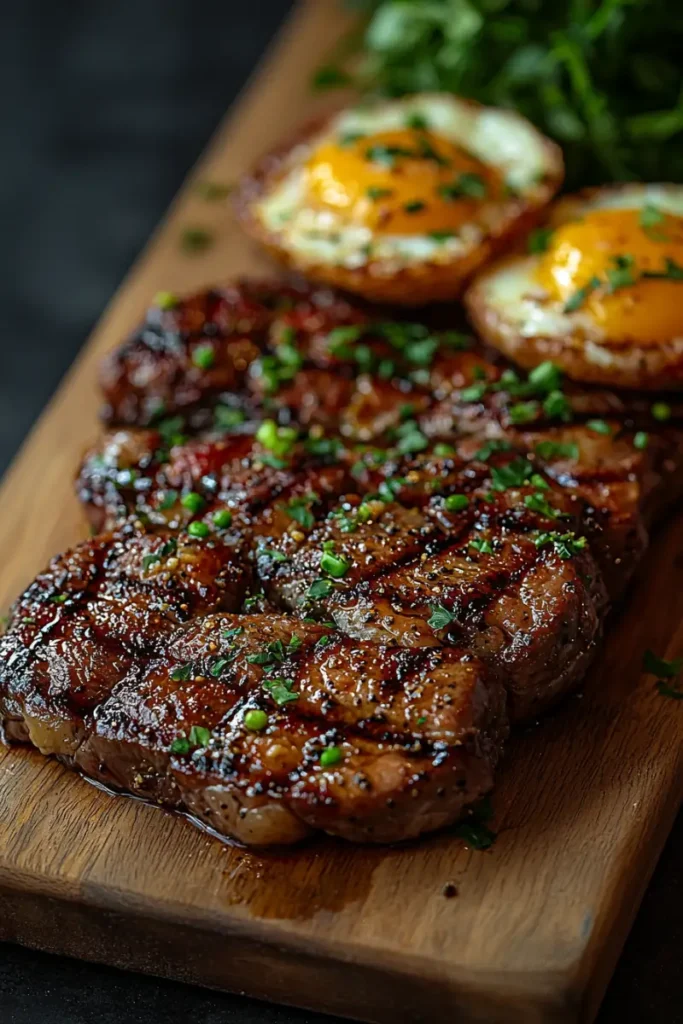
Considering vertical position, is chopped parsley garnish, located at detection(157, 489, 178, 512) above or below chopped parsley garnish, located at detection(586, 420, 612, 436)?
above

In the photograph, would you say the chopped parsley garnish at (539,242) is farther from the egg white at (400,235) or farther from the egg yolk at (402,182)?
the egg yolk at (402,182)

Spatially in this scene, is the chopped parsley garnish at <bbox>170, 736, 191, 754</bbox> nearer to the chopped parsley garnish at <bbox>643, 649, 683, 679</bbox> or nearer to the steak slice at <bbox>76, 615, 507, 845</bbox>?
the steak slice at <bbox>76, 615, 507, 845</bbox>

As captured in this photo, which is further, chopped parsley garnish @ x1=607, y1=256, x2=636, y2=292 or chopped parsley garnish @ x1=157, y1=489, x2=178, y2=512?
chopped parsley garnish @ x1=607, y1=256, x2=636, y2=292

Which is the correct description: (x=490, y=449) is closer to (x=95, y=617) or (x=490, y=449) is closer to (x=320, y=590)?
(x=320, y=590)

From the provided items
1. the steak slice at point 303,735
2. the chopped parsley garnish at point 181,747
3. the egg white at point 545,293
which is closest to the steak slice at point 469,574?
the steak slice at point 303,735

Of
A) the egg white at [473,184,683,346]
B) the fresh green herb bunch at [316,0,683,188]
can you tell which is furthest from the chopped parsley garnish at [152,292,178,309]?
the fresh green herb bunch at [316,0,683,188]

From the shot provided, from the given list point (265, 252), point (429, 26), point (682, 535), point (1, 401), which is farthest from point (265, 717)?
point (429, 26)

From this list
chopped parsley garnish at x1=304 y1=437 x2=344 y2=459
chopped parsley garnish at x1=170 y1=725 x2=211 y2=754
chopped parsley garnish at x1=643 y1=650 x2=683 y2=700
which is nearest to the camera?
chopped parsley garnish at x1=170 y1=725 x2=211 y2=754

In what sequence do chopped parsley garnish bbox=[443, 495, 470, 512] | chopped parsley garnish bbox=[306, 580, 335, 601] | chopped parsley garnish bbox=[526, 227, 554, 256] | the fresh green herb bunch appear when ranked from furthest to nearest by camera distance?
1. the fresh green herb bunch
2. chopped parsley garnish bbox=[526, 227, 554, 256]
3. chopped parsley garnish bbox=[443, 495, 470, 512]
4. chopped parsley garnish bbox=[306, 580, 335, 601]
